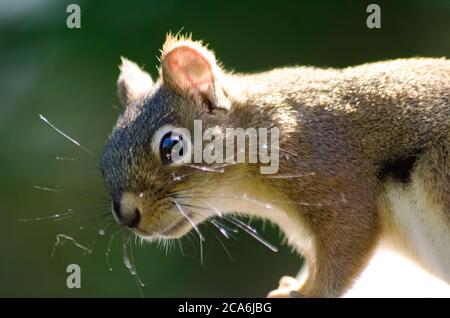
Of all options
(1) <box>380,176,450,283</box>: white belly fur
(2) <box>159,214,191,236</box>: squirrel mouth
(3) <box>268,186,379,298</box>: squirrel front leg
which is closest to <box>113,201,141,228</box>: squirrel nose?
(2) <box>159,214,191,236</box>: squirrel mouth

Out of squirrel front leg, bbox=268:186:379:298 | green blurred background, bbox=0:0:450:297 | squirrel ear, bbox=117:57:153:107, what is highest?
green blurred background, bbox=0:0:450:297

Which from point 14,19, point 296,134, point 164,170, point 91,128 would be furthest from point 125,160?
point 14,19

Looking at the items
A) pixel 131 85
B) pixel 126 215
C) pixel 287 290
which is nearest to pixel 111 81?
pixel 131 85

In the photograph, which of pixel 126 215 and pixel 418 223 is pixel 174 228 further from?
pixel 418 223

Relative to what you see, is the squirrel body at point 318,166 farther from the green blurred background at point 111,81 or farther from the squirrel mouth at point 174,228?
the green blurred background at point 111,81
